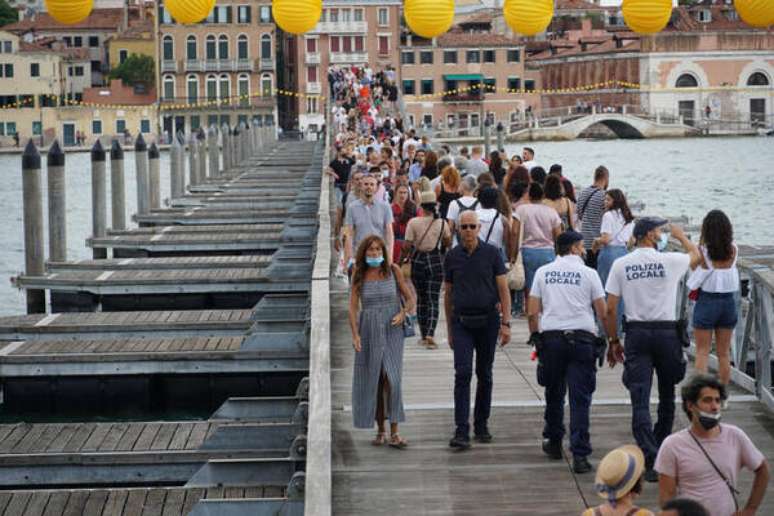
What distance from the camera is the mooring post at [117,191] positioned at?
37969mm

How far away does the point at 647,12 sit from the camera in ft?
53.5

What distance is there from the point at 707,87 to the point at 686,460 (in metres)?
131

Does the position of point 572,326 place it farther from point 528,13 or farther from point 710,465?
point 528,13

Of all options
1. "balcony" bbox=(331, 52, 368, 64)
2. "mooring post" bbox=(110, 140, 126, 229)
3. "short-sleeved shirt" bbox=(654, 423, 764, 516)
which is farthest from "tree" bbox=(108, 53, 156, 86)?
"short-sleeved shirt" bbox=(654, 423, 764, 516)

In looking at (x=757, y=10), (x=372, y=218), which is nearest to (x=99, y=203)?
(x=372, y=218)

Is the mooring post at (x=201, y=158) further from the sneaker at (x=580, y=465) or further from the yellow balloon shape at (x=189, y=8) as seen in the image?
the sneaker at (x=580, y=465)

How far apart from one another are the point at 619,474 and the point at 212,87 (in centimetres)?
11641

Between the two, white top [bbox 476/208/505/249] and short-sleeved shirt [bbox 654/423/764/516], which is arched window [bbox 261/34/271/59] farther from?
short-sleeved shirt [bbox 654/423/764/516]

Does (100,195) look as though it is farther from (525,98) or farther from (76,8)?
(525,98)

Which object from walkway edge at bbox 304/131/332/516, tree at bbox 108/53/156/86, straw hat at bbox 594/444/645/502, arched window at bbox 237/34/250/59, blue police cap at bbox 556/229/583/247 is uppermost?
arched window at bbox 237/34/250/59

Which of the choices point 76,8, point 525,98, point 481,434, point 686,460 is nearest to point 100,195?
point 76,8

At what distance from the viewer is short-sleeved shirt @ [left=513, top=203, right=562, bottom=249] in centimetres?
1516

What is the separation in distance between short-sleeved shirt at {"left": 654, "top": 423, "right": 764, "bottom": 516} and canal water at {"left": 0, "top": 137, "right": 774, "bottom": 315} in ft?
94.3

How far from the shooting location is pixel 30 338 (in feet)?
71.9
